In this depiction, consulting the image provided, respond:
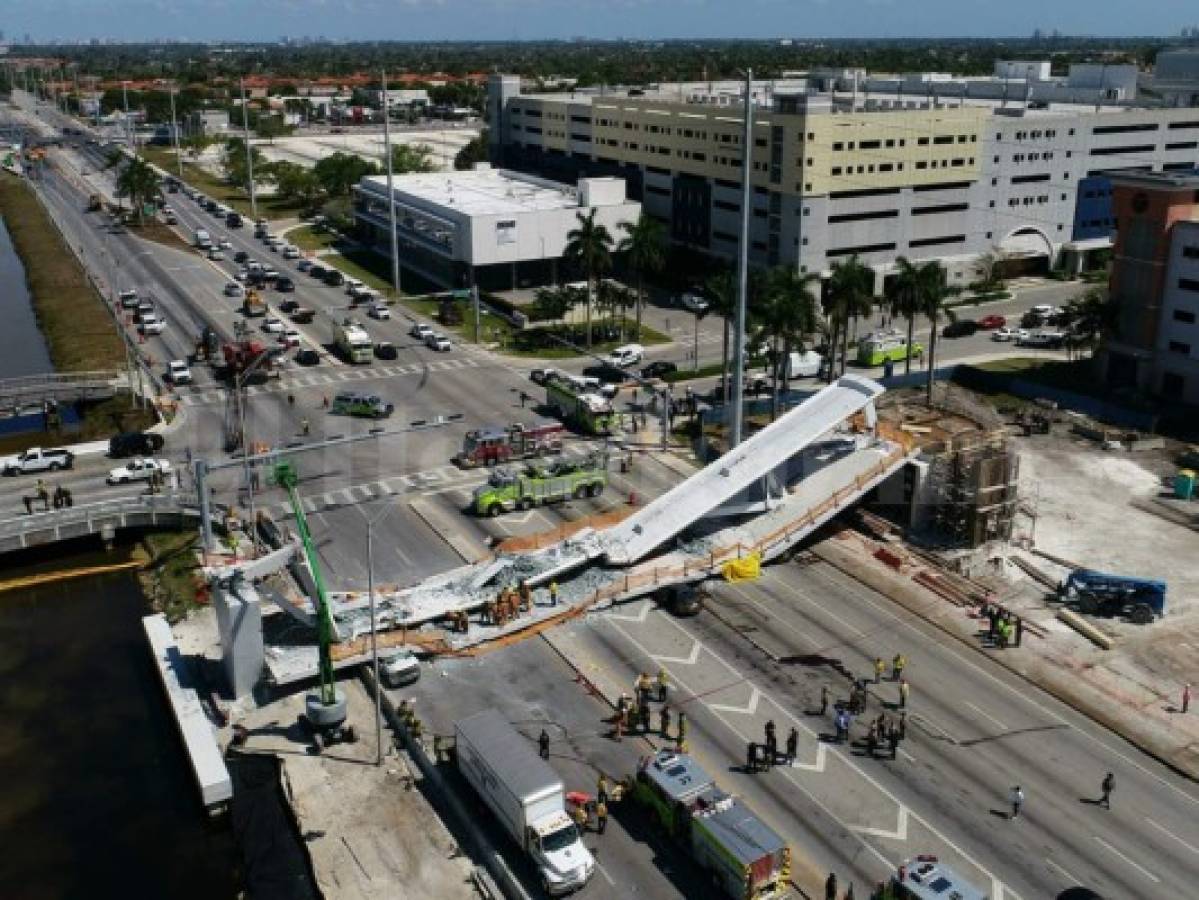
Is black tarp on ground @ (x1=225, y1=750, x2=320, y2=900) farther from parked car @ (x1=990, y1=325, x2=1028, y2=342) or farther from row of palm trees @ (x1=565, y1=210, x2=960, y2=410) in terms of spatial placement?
parked car @ (x1=990, y1=325, x2=1028, y2=342)

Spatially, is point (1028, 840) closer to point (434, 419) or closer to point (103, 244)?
point (434, 419)

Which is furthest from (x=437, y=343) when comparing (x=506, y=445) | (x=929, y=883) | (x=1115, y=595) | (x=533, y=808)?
(x=929, y=883)

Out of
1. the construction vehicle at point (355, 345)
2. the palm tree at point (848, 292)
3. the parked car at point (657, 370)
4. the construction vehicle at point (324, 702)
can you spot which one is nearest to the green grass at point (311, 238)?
the construction vehicle at point (355, 345)

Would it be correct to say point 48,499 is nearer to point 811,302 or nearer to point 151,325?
point 151,325

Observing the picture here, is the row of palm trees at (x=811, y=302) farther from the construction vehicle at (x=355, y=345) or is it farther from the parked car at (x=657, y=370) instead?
the construction vehicle at (x=355, y=345)

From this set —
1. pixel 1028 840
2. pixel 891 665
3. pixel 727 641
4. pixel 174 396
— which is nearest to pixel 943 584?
pixel 891 665
